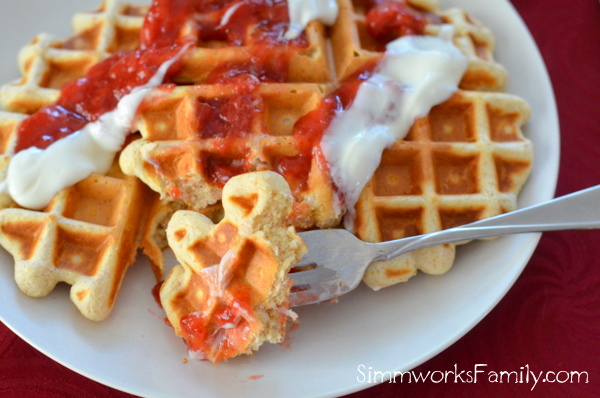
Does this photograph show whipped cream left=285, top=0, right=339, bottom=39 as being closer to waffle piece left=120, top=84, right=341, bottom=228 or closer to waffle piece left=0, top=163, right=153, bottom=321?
waffle piece left=120, top=84, right=341, bottom=228

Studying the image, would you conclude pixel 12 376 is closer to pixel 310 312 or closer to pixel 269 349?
pixel 269 349

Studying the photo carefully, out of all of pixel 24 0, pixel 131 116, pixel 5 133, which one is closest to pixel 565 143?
pixel 131 116

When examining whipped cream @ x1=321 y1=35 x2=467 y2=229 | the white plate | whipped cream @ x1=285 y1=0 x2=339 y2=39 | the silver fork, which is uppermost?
whipped cream @ x1=285 y1=0 x2=339 y2=39

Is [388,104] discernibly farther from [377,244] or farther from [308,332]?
[308,332]

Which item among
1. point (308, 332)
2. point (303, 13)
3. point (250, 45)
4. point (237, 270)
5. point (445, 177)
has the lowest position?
point (308, 332)

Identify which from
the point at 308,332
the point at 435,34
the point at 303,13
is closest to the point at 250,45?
the point at 303,13

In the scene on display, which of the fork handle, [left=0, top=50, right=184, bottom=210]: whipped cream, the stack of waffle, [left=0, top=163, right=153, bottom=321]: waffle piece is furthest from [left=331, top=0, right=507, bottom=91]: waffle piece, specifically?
[left=0, top=163, right=153, bottom=321]: waffle piece
